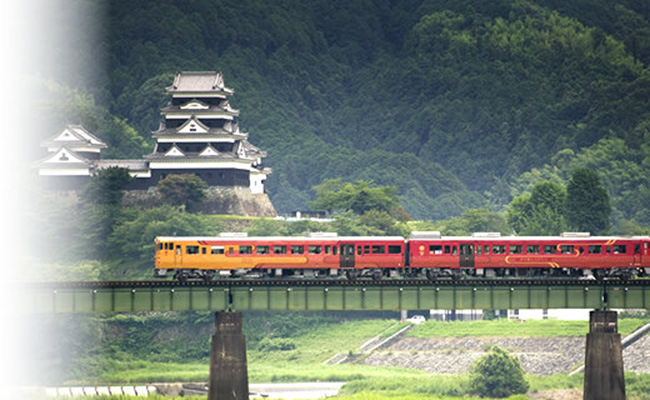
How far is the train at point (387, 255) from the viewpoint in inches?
3588

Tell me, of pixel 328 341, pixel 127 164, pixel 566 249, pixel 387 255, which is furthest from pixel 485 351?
pixel 127 164

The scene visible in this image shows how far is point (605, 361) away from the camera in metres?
86.7

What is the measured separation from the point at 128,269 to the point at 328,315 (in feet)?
76.1

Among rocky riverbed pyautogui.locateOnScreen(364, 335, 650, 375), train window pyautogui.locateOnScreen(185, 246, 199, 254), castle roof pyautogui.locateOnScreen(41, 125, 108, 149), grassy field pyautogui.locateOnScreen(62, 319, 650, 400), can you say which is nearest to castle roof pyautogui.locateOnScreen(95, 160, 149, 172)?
castle roof pyautogui.locateOnScreen(41, 125, 108, 149)

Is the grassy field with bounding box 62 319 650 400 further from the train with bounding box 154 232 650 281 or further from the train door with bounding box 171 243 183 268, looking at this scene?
the train door with bounding box 171 243 183 268

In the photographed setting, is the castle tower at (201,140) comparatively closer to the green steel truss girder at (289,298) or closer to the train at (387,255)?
the train at (387,255)

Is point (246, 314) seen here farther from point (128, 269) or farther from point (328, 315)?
point (128, 269)

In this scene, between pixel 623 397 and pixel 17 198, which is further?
pixel 17 198

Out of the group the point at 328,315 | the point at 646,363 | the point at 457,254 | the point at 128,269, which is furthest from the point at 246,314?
the point at 457,254

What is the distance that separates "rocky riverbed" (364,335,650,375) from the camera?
118125 millimetres

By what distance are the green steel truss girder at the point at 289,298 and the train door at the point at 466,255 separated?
245 inches

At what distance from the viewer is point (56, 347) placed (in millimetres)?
125562

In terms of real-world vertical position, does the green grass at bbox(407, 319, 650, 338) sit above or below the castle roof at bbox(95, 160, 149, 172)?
below

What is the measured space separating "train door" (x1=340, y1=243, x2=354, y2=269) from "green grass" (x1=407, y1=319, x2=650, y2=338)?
37905 mm
